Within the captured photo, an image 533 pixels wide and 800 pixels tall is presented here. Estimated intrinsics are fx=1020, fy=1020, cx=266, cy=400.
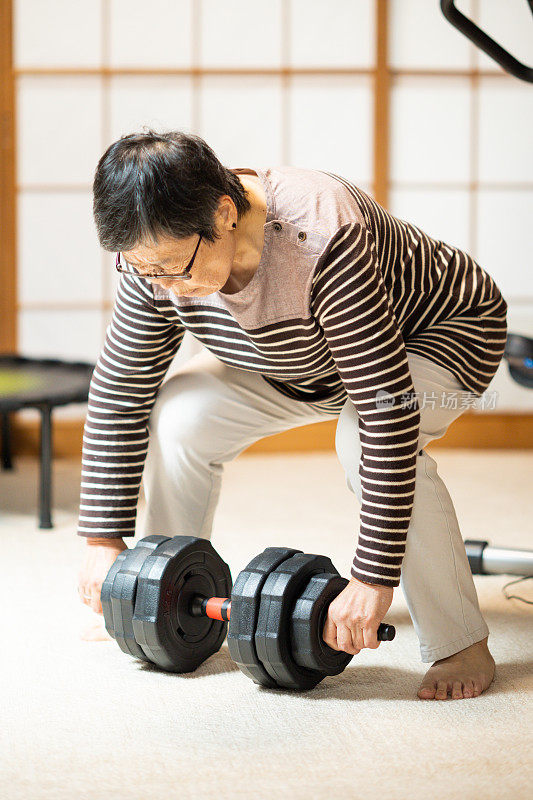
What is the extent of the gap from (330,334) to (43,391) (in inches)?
56.5

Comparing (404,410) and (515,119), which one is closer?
(404,410)

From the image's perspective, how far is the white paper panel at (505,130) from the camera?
3.42 meters

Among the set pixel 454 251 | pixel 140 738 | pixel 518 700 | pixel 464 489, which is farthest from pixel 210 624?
pixel 464 489

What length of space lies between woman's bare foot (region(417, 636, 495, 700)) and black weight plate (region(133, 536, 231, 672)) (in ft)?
1.09

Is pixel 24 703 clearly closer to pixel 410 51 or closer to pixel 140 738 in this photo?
pixel 140 738

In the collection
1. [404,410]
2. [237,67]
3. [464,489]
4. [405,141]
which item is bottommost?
[464,489]

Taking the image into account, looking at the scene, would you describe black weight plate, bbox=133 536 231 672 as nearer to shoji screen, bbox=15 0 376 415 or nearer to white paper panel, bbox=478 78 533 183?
shoji screen, bbox=15 0 376 415

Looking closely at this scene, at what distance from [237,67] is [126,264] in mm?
2245

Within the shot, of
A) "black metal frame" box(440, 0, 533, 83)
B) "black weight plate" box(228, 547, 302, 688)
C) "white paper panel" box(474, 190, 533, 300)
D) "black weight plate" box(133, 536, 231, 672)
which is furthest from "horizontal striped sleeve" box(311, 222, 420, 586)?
"white paper panel" box(474, 190, 533, 300)

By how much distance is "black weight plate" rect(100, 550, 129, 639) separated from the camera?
1468mm

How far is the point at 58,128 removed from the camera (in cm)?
336

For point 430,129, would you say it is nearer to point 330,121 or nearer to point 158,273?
point 330,121

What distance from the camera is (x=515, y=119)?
3.42m

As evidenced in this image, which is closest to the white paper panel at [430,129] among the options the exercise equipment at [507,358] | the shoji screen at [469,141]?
the shoji screen at [469,141]
